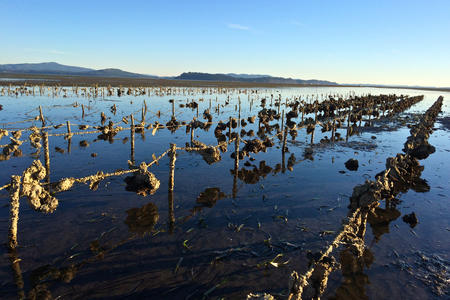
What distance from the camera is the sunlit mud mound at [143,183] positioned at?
12.9 m

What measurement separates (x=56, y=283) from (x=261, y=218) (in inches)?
311

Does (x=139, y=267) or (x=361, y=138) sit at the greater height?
(x=361, y=138)

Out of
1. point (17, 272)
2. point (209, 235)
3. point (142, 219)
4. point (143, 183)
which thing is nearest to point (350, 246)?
point (209, 235)

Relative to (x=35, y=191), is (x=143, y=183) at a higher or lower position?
lower

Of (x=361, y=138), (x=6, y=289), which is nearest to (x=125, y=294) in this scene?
(x=6, y=289)

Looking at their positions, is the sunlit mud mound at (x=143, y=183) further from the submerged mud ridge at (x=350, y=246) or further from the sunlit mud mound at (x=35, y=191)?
the submerged mud ridge at (x=350, y=246)

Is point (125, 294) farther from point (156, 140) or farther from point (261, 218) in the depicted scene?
point (156, 140)

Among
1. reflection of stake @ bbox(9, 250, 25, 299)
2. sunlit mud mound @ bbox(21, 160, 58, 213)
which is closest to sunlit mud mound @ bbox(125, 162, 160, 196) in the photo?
sunlit mud mound @ bbox(21, 160, 58, 213)

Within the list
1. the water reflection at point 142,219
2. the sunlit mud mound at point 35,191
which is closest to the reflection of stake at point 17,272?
the sunlit mud mound at point 35,191

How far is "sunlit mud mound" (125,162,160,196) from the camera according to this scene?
42.3ft

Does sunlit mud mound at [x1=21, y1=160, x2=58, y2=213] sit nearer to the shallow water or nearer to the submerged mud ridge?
the shallow water

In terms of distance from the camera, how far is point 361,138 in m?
31.2

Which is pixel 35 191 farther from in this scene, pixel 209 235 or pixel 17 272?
Answer: pixel 209 235

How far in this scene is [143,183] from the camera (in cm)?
1343
